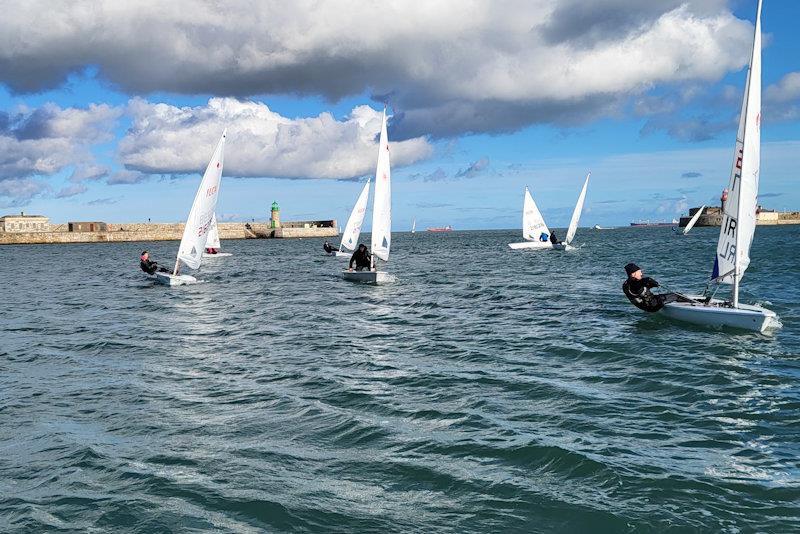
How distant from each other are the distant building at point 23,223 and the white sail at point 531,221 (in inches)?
4186

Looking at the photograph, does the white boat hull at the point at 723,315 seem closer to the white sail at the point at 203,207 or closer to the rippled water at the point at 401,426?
the rippled water at the point at 401,426

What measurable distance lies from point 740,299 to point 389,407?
17.7 meters

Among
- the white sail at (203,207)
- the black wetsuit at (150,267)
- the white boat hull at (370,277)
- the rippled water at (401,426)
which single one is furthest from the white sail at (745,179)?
the black wetsuit at (150,267)

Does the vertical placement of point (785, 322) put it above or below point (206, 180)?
below

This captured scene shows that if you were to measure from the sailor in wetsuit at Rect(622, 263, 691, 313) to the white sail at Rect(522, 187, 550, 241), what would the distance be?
1606 inches

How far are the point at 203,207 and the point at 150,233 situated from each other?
113 meters

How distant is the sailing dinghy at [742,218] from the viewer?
16.7 metres

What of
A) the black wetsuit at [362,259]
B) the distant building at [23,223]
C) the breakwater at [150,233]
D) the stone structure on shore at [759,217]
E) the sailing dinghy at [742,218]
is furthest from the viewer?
the stone structure on shore at [759,217]

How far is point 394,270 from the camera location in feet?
149

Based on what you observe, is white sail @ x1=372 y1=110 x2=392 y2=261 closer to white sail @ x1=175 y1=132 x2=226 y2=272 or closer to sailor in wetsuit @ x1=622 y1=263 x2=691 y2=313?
white sail @ x1=175 y1=132 x2=226 y2=272

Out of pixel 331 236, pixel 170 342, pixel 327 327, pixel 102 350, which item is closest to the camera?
pixel 102 350

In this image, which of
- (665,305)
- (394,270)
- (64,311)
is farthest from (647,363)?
(394,270)

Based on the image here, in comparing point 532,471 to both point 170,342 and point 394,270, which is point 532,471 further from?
point 394,270

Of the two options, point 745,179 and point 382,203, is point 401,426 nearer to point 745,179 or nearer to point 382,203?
point 745,179
